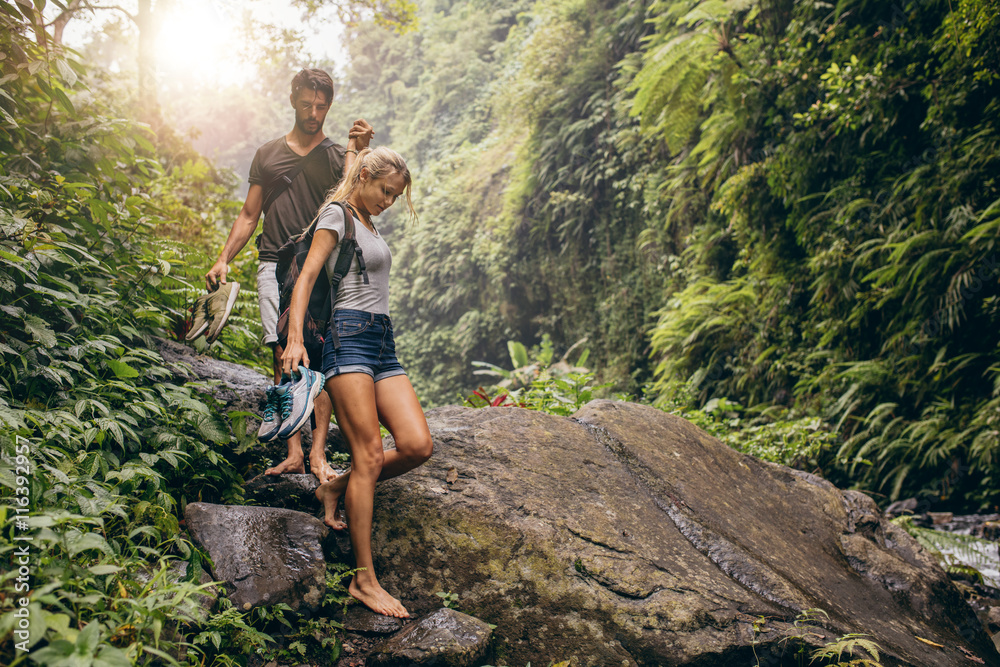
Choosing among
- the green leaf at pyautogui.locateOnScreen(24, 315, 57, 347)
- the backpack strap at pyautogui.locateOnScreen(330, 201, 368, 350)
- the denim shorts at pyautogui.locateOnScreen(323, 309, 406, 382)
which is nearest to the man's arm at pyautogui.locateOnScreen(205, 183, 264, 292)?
the green leaf at pyautogui.locateOnScreen(24, 315, 57, 347)

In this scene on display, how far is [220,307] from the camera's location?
3.34 meters

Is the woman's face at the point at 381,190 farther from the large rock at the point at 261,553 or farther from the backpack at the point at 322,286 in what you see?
the large rock at the point at 261,553

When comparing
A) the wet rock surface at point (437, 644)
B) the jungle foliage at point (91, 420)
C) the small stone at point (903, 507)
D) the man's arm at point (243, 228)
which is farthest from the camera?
the small stone at point (903, 507)

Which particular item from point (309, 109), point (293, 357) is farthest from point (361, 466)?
point (309, 109)

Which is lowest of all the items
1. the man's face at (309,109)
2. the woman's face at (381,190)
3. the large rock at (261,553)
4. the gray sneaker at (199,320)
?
the large rock at (261,553)

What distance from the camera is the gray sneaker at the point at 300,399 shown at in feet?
7.71

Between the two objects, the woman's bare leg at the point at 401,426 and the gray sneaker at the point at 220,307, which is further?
the gray sneaker at the point at 220,307

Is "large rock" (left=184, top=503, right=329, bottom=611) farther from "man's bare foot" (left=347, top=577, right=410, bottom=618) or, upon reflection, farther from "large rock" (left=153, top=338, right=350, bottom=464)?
"large rock" (left=153, top=338, right=350, bottom=464)

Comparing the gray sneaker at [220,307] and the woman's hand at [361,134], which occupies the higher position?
the woman's hand at [361,134]

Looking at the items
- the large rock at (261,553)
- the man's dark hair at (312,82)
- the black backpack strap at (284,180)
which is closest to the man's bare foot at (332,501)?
the large rock at (261,553)

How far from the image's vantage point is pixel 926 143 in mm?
5879

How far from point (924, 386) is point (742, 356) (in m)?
2.38

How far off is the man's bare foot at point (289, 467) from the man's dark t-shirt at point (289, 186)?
124 cm

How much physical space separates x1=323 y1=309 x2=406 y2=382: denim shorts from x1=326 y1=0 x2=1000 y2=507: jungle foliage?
15.8 ft
